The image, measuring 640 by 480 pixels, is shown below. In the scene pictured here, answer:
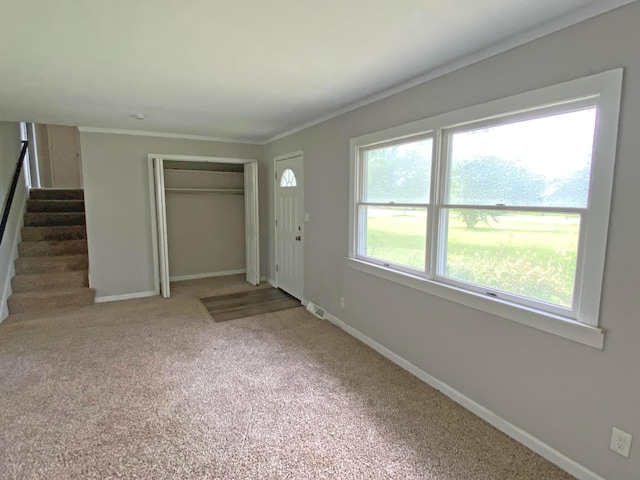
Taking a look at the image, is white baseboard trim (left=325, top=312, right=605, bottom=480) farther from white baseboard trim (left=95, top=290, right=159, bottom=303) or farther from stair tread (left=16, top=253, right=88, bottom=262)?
stair tread (left=16, top=253, right=88, bottom=262)

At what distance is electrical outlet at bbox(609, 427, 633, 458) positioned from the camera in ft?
5.25

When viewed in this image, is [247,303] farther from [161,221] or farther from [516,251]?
[516,251]

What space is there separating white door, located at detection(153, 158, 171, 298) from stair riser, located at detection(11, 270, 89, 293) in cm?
103

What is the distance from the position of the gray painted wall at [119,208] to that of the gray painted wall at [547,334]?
330 cm

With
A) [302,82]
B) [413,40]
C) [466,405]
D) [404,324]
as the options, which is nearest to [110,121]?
[302,82]

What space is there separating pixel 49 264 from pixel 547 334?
5.76 m

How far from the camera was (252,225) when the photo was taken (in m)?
5.49

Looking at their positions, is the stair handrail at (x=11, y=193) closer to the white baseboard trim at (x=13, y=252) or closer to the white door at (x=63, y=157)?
the white baseboard trim at (x=13, y=252)

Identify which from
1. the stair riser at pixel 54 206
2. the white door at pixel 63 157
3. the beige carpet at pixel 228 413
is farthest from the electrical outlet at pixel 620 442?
the white door at pixel 63 157

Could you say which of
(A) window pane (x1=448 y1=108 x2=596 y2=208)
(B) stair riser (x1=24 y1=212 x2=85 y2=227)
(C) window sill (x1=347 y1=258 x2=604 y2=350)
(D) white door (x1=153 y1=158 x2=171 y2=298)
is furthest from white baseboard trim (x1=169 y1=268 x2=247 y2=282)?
(A) window pane (x1=448 y1=108 x2=596 y2=208)

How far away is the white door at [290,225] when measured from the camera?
457 cm

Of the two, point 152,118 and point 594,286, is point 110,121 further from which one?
point 594,286

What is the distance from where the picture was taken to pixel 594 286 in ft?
5.51

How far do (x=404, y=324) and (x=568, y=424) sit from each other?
1277mm
